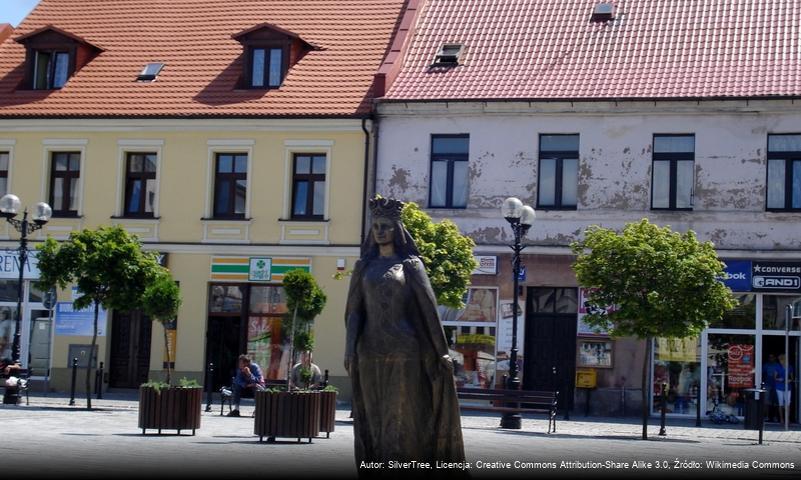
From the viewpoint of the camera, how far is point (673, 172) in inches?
1201

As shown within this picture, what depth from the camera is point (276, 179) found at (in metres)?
33.0

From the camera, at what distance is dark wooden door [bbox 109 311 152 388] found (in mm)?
33812

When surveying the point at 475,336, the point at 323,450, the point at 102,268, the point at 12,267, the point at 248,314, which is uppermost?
the point at 12,267

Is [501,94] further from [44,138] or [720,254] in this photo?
[44,138]

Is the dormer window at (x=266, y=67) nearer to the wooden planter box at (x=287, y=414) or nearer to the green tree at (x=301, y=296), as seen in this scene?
the green tree at (x=301, y=296)

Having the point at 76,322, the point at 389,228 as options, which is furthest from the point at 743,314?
the point at 389,228

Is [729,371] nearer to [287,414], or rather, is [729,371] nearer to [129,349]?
[287,414]

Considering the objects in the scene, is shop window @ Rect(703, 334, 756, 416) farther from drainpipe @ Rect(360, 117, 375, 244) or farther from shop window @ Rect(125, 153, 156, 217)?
shop window @ Rect(125, 153, 156, 217)

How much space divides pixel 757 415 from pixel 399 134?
39.4ft

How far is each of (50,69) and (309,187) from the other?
8648 mm

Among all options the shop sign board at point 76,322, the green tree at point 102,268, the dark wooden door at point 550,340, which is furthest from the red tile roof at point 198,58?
the green tree at point 102,268

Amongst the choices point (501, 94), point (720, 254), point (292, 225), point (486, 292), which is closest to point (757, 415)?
point (720, 254)

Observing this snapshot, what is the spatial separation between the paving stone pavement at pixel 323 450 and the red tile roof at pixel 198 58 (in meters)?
9.57

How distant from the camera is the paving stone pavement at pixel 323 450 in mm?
14672
